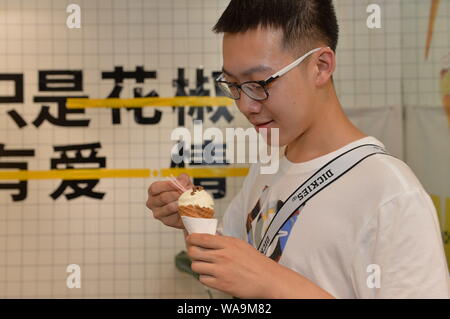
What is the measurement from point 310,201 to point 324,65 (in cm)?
26

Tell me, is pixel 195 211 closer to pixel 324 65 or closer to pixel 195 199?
pixel 195 199

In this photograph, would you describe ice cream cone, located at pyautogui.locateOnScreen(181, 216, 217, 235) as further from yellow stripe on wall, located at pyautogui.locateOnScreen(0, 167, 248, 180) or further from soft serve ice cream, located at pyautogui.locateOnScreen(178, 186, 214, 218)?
yellow stripe on wall, located at pyautogui.locateOnScreen(0, 167, 248, 180)

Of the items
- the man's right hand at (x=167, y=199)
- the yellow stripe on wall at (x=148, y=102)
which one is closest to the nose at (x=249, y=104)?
the man's right hand at (x=167, y=199)

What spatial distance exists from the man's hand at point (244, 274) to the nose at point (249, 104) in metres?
0.27

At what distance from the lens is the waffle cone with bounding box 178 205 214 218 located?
1030 millimetres

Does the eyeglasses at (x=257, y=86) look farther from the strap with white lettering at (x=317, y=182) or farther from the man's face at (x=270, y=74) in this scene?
the strap with white lettering at (x=317, y=182)

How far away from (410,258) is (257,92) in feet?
1.29

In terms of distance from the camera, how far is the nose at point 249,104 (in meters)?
1.00

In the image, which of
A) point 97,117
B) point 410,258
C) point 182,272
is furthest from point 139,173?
point 410,258

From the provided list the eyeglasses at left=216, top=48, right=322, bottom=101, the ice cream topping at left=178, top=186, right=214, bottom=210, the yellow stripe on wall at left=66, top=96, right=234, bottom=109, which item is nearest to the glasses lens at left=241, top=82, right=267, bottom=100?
the eyeglasses at left=216, top=48, right=322, bottom=101

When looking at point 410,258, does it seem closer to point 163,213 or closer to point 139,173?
point 163,213

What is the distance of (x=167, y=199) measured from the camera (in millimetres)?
1140

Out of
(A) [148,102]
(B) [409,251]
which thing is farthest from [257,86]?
(A) [148,102]

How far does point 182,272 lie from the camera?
8.67 feet
